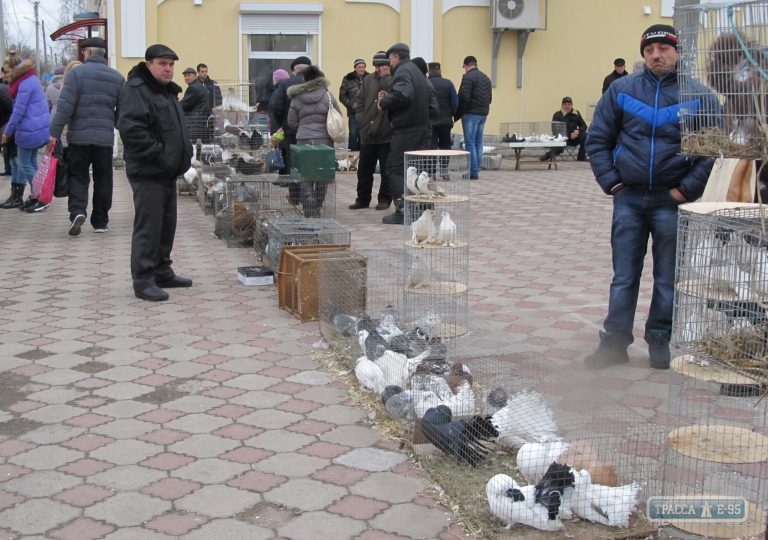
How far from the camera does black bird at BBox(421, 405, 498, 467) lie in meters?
3.97

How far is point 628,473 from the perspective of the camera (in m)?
3.82

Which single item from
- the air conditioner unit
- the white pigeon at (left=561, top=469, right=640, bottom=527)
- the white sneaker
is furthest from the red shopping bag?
the air conditioner unit

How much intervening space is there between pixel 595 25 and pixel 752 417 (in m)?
16.1

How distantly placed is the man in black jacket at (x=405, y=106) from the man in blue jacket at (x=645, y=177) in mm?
4625

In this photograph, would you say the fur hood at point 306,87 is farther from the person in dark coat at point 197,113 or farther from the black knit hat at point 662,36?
the black knit hat at point 662,36

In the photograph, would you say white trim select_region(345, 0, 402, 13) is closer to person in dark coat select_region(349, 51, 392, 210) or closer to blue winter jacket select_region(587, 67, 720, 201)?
person in dark coat select_region(349, 51, 392, 210)

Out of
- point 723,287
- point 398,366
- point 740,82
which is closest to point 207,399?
point 398,366

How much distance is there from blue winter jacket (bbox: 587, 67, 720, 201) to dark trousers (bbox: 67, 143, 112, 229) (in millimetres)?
5835

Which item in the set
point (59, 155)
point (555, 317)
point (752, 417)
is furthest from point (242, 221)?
point (752, 417)

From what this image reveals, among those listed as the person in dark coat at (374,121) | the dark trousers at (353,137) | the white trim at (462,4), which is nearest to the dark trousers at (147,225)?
the person in dark coat at (374,121)

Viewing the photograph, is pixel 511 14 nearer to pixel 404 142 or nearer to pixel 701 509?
pixel 404 142

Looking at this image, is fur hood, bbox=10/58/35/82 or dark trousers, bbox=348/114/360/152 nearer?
fur hood, bbox=10/58/35/82

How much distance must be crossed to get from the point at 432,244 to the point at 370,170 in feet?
18.7

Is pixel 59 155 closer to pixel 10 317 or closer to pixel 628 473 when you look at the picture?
pixel 10 317
